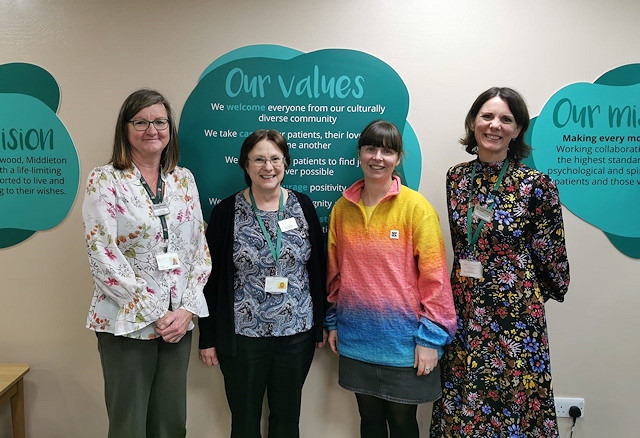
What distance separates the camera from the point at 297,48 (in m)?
2.15

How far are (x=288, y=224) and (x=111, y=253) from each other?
69 centimetres

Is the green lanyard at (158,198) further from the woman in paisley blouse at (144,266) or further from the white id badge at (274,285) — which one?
the white id badge at (274,285)

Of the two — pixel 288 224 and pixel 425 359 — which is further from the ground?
pixel 288 224

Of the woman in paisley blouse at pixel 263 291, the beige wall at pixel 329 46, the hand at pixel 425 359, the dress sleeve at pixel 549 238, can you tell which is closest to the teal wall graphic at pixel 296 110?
the beige wall at pixel 329 46

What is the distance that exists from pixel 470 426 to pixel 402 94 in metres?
1.51

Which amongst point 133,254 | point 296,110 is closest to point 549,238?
point 296,110

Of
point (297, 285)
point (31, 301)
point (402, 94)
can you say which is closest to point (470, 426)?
point (297, 285)

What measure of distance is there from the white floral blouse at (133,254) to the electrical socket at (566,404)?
6.15ft

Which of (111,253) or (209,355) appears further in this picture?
(209,355)

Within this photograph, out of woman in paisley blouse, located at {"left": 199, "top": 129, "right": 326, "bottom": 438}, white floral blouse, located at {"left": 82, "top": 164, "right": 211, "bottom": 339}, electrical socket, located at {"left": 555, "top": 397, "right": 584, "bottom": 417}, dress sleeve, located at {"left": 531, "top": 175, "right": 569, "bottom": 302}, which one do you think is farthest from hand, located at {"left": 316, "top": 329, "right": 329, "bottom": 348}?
electrical socket, located at {"left": 555, "top": 397, "right": 584, "bottom": 417}

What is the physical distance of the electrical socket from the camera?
2.29m

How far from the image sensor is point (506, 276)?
5.69 ft

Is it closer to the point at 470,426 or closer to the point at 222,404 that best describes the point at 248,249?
the point at 222,404

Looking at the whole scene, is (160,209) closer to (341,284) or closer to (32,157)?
(341,284)
